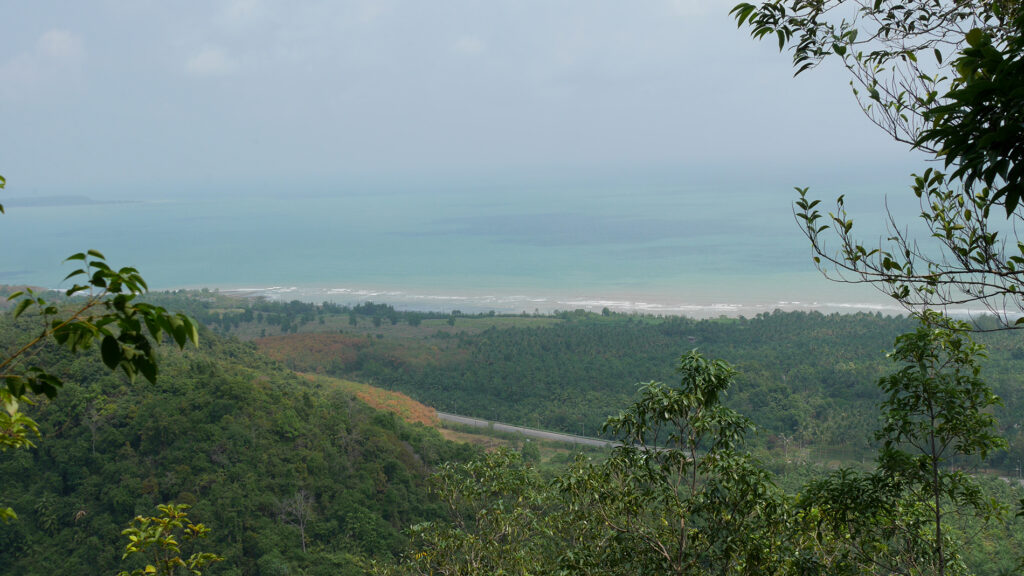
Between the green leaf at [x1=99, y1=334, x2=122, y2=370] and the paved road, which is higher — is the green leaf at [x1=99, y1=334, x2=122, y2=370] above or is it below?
above

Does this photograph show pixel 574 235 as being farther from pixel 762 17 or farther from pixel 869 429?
pixel 762 17

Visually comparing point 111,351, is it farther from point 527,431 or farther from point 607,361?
point 607,361

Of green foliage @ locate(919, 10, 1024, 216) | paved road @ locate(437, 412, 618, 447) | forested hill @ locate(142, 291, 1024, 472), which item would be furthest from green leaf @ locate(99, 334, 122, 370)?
paved road @ locate(437, 412, 618, 447)

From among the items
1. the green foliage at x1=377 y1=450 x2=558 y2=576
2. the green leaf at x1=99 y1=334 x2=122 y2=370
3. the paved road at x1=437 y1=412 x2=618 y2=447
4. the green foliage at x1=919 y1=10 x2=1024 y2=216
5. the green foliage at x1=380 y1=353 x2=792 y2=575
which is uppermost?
the green foliage at x1=919 y1=10 x2=1024 y2=216

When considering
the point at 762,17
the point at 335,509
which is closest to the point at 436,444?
the point at 335,509

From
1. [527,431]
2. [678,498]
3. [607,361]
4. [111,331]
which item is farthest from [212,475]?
[607,361]

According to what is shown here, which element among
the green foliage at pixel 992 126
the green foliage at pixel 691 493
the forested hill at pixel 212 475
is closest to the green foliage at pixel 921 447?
the green foliage at pixel 691 493

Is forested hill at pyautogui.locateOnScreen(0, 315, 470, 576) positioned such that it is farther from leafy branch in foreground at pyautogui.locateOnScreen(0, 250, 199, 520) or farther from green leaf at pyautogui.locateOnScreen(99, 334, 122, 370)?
green leaf at pyautogui.locateOnScreen(99, 334, 122, 370)
